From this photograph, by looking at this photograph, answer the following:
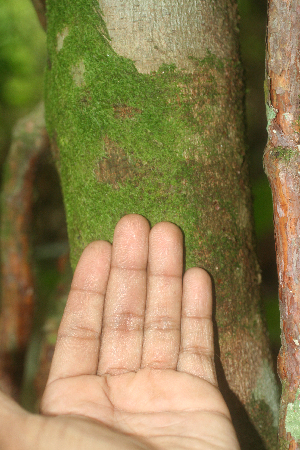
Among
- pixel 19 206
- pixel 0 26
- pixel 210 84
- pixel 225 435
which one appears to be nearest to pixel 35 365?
pixel 19 206

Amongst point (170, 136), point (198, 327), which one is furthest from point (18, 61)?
point (198, 327)

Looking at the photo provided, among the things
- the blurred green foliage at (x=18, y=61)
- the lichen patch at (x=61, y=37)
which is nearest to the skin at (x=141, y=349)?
the lichen patch at (x=61, y=37)

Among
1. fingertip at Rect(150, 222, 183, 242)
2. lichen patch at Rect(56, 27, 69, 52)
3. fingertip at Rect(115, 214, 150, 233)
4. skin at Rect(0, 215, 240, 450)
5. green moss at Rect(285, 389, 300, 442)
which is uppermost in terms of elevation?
lichen patch at Rect(56, 27, 69, 52)

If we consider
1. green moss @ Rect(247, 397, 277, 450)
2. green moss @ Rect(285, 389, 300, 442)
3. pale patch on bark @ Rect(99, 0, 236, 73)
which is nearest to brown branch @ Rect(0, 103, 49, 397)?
pale patch on bark @ Rect(99, 0, 236, 73)

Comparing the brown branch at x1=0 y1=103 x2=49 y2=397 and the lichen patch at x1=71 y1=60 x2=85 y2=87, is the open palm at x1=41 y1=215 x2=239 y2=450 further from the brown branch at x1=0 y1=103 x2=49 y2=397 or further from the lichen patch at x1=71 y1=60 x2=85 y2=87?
the brown branch at x1=0 y1=103 x2=49 y2=397

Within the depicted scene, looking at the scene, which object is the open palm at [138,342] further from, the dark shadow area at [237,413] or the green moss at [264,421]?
the green moss at [264,421]

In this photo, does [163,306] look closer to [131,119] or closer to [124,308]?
[124,308]

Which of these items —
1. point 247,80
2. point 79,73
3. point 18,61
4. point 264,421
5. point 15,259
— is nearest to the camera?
point 79,73

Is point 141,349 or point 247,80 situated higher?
point 247,80

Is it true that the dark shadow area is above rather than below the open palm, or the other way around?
below
